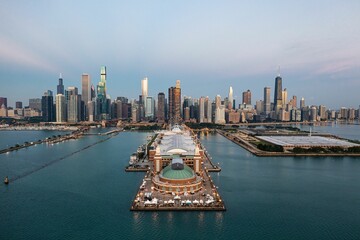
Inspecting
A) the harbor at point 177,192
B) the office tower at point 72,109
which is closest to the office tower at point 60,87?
the office tower at point 72,109

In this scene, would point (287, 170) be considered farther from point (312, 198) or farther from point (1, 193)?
point (1, 193)

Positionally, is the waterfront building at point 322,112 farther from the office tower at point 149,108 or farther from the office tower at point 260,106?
the office tower at point 149,108

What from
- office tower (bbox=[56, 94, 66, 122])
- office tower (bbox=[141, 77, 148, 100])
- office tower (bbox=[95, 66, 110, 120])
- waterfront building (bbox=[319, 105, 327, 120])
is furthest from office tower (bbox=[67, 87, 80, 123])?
waterfront building (bbox=[319, 105, 327, 120])

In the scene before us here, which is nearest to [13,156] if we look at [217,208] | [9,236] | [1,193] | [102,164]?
[102,164]

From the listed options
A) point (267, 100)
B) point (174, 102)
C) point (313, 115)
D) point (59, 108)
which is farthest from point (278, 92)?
point (59, 108)

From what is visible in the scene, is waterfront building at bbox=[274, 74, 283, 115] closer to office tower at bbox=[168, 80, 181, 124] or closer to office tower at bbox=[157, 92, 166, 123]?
office tower at bbox=[168, 80, 181, 124]

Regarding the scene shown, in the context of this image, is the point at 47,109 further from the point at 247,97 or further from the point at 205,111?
the point at 247,97

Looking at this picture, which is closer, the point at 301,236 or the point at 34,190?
the point at 301,236
